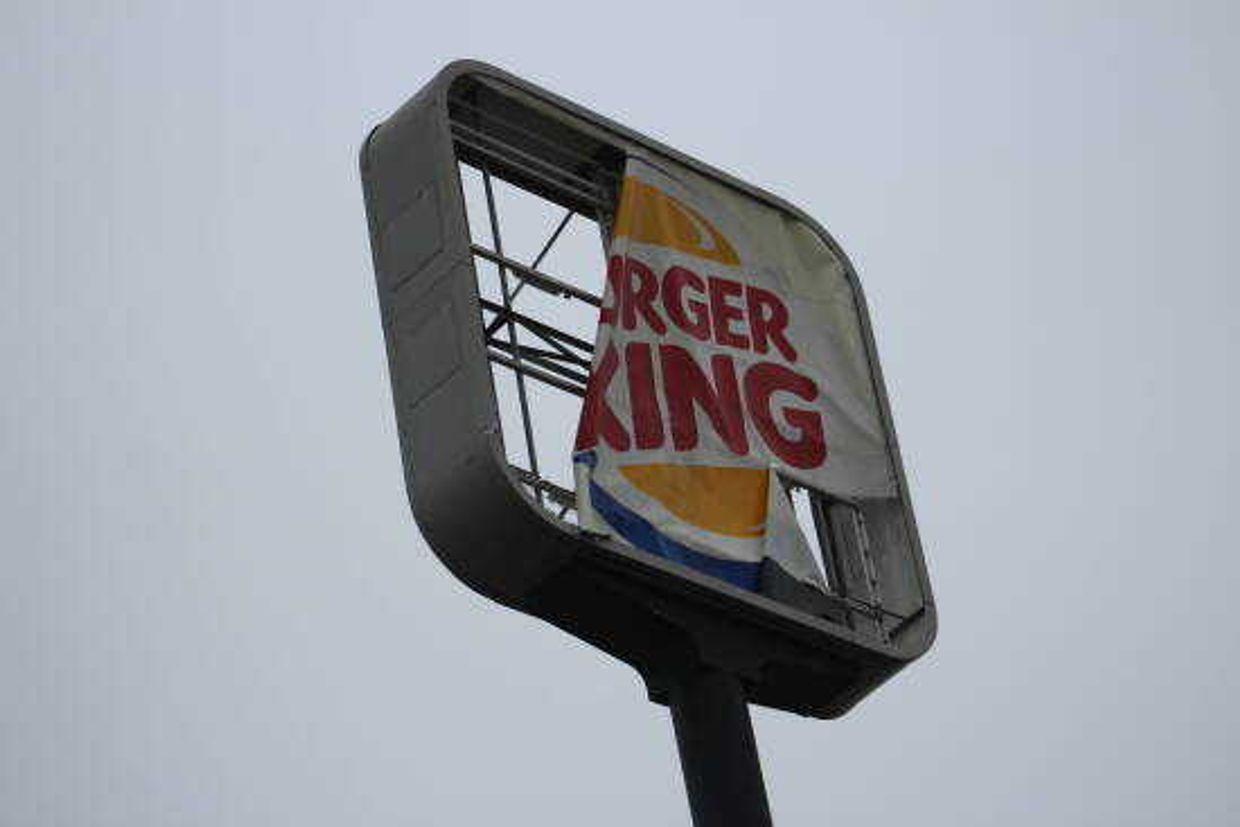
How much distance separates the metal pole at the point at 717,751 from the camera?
14875 millimetres

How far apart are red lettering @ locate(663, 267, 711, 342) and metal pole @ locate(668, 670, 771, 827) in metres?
2.27

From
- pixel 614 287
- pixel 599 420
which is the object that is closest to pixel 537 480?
pixel 599 420

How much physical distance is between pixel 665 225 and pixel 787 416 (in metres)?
1.38

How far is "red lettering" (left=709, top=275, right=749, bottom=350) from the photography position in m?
16.8

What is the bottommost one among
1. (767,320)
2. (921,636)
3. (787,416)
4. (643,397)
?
(921,636)

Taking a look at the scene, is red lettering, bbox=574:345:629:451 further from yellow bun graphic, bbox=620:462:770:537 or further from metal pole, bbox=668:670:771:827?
metal pole, bbox=668:670:771:827

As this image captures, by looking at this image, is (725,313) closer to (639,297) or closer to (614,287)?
(639,297)

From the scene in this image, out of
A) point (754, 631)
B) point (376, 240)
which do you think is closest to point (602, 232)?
point (376, 240)

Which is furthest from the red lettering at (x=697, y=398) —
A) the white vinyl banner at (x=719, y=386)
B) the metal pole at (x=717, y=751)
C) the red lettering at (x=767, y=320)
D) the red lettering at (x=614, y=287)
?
the metal pole at (x=717, y=751)

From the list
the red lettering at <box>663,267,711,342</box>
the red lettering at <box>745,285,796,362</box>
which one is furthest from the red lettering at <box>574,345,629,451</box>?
the red lettering at <box>745,285,796,362</box>

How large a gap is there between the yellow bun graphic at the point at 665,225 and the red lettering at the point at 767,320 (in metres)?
0.26

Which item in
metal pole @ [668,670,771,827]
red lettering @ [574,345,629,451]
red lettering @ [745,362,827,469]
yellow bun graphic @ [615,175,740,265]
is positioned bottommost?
metal pole @ [668,670,771,827]

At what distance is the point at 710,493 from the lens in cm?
1583

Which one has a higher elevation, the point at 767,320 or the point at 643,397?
the point at 767,320
